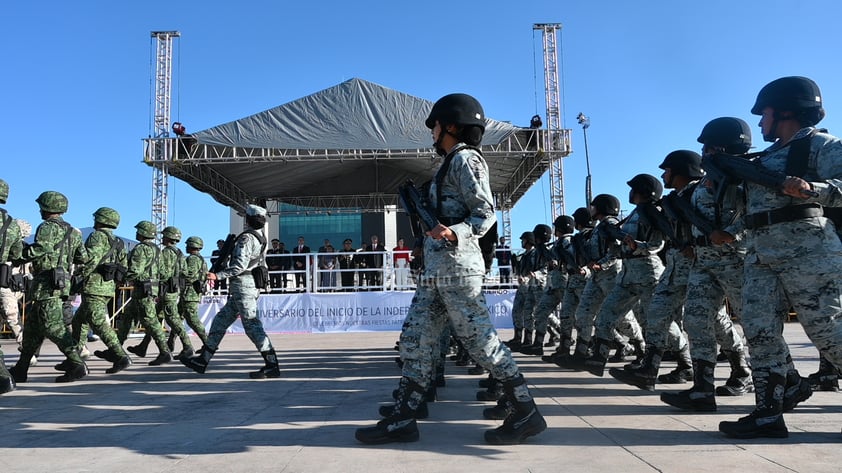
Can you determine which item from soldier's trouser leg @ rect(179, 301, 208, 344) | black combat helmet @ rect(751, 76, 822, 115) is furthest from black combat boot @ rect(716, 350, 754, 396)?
soldier's trouser leg @ rect(179, 301, 208, 344)

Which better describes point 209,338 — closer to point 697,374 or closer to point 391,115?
point 697,374

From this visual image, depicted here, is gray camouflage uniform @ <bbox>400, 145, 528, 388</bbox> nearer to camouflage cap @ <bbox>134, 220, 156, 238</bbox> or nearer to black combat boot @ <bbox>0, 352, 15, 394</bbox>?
black combat boot @ <bbox>0, 352, 15, 394</bbox>

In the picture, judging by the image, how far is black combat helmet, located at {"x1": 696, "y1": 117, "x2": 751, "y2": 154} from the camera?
4.34 meters

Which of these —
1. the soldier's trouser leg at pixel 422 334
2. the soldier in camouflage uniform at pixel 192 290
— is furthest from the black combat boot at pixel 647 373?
the soldier in camouflage uniform at pixel 192 290

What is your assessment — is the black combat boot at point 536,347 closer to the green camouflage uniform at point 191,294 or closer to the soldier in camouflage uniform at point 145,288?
the green camouflage uniform at point 191,294

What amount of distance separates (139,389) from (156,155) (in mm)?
14274

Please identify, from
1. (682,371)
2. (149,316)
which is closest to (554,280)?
(682,371)

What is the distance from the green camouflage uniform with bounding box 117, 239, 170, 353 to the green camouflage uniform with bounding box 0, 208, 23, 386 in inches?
67.9

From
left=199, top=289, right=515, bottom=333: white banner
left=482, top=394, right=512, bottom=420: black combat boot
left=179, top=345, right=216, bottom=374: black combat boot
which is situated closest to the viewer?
left=482, top=394, right=512, bottom=420: black combat boot

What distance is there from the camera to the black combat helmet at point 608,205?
6.43 metres

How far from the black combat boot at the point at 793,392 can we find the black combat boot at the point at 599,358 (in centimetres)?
171

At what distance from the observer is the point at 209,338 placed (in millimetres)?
6402

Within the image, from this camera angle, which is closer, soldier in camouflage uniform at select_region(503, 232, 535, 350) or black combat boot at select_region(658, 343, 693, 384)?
black combat boot at select_region(658, 343, 693, 384)

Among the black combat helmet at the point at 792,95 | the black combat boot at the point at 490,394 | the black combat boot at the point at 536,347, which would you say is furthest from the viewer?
the black combat boot at the point at 536,347
